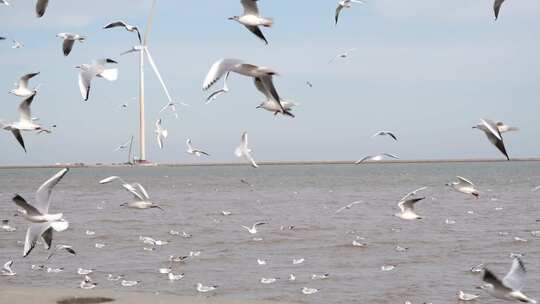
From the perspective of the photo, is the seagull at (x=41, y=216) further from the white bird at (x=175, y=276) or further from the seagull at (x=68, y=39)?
the white bird at (x=175, y=276)

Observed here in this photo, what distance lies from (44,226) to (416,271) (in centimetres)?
1026

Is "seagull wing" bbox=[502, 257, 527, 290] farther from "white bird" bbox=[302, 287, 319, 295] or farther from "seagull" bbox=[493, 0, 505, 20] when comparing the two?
"white bird" bbox=[302, 287, 319, 295]

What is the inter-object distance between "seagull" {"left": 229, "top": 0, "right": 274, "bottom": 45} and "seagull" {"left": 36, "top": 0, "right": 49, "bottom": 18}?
267 cm

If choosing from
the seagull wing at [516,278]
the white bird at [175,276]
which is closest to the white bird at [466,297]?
the white bird at [175,276]

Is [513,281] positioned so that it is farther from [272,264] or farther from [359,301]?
[272,264]

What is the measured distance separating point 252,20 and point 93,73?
2.60 meters

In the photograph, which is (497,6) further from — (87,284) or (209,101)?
(87,284)

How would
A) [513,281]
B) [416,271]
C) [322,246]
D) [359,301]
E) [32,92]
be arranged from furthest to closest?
[322,246]
[416,271]
[359,301]
[32,92]
[513,281]

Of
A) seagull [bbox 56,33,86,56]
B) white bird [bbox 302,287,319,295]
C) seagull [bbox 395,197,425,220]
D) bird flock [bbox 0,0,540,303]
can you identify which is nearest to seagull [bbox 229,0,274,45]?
bird flock [bbox 0,0,540,303]

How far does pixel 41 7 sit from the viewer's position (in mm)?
10203

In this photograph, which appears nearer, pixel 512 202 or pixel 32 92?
pixel 32 92

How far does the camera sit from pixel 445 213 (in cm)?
3522

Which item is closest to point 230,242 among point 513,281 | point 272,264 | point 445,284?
point 272,264

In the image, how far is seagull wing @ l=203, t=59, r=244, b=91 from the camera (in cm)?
759
